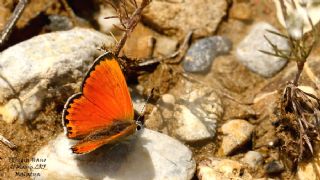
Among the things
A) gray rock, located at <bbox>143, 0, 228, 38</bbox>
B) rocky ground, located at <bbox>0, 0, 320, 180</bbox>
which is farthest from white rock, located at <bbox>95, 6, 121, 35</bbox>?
gray rock, located at <bbox>143, 0, 228, 38</bbox>

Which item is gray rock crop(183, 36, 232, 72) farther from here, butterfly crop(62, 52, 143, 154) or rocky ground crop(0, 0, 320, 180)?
butterfly crop(62, 52, 143, 154)

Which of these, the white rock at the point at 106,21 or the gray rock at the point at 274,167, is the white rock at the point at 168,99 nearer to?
the white rock at the point at 106,21

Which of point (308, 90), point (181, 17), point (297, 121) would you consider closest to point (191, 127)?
point (297, 121)

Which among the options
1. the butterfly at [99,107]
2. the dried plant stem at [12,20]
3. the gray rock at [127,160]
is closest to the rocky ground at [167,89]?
the gray rock at [127,160]

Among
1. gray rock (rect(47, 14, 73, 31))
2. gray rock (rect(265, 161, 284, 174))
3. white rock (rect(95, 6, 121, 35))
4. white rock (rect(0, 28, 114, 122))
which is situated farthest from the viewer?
white rock (rect(95, 6, 121, 35))

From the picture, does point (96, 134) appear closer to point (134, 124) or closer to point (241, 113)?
point (134, 124)

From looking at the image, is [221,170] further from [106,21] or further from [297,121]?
[106,21]
